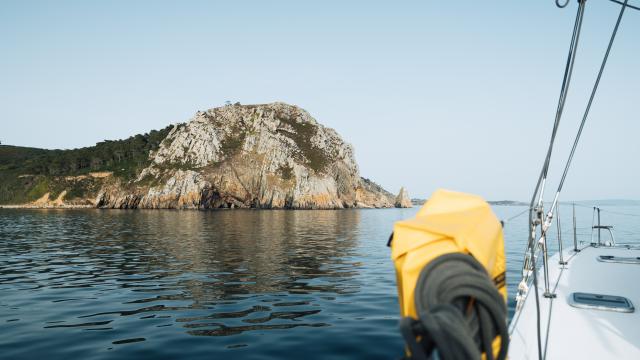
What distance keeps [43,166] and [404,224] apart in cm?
19076

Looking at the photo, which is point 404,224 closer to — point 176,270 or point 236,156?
point 176,270

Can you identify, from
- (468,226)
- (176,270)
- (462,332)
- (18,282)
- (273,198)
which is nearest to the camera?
(462,332)

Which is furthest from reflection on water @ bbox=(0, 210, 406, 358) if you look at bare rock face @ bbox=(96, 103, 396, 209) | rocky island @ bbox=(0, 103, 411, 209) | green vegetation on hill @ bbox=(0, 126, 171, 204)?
green vegetation on hill @ bbox=(0, 126, 171, 204)

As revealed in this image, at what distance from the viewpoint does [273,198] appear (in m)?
132

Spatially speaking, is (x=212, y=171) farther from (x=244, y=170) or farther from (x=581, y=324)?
(x=581, y=324)

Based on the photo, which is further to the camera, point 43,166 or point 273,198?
point 43,166

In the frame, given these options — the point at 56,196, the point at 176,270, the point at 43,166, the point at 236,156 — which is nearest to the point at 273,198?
the point at 236,156

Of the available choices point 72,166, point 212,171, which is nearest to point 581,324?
point 212,171

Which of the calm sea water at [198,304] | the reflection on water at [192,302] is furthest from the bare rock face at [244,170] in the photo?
the calm sea water at [198,304]

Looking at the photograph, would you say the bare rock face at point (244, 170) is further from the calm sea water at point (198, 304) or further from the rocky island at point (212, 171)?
the calm sea water at point (198, 304)

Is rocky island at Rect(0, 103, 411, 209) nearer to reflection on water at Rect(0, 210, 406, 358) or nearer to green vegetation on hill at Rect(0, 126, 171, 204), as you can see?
green vegetation on hill at Rect(0, 126, 171, 204)

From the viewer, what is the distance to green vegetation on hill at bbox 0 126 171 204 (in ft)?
465

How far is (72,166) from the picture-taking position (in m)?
158

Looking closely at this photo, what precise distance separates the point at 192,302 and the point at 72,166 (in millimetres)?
171762
